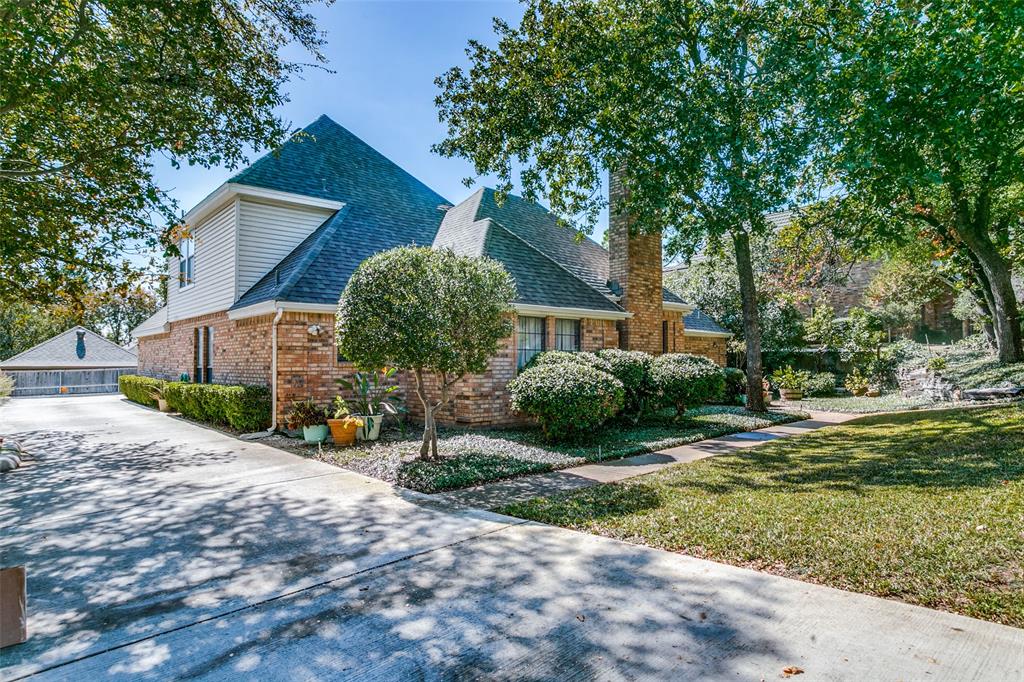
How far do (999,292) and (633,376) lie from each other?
35.4 feet

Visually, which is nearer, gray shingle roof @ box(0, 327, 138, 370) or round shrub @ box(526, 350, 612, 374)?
round shrub @ box(526, 350, 612, 374)

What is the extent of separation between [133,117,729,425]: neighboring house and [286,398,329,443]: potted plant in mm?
396

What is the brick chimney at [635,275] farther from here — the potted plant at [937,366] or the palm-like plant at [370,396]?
the potted plant at [937,366]

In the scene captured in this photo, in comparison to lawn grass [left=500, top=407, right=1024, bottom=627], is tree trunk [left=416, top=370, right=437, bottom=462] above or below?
above

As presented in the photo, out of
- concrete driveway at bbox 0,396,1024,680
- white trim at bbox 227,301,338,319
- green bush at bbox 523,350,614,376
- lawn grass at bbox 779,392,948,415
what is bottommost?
lawn grass at bbox 779,392,948,415

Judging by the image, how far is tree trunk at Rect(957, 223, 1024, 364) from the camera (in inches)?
542

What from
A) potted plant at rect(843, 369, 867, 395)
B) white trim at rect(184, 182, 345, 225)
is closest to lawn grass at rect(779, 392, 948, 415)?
potted plant at rect(843, 369, 867, 395)

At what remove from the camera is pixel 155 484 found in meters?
7.34

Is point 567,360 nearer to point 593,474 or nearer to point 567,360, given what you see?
point 567,360

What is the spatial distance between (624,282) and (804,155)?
5.35m

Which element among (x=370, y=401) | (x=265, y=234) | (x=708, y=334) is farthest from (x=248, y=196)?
(x=708, y=334)

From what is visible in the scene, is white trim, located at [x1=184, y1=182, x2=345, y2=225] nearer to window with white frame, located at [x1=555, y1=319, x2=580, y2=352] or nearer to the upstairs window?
the upstairs window

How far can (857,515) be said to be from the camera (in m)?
5.16

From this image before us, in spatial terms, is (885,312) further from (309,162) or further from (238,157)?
(238,157)
